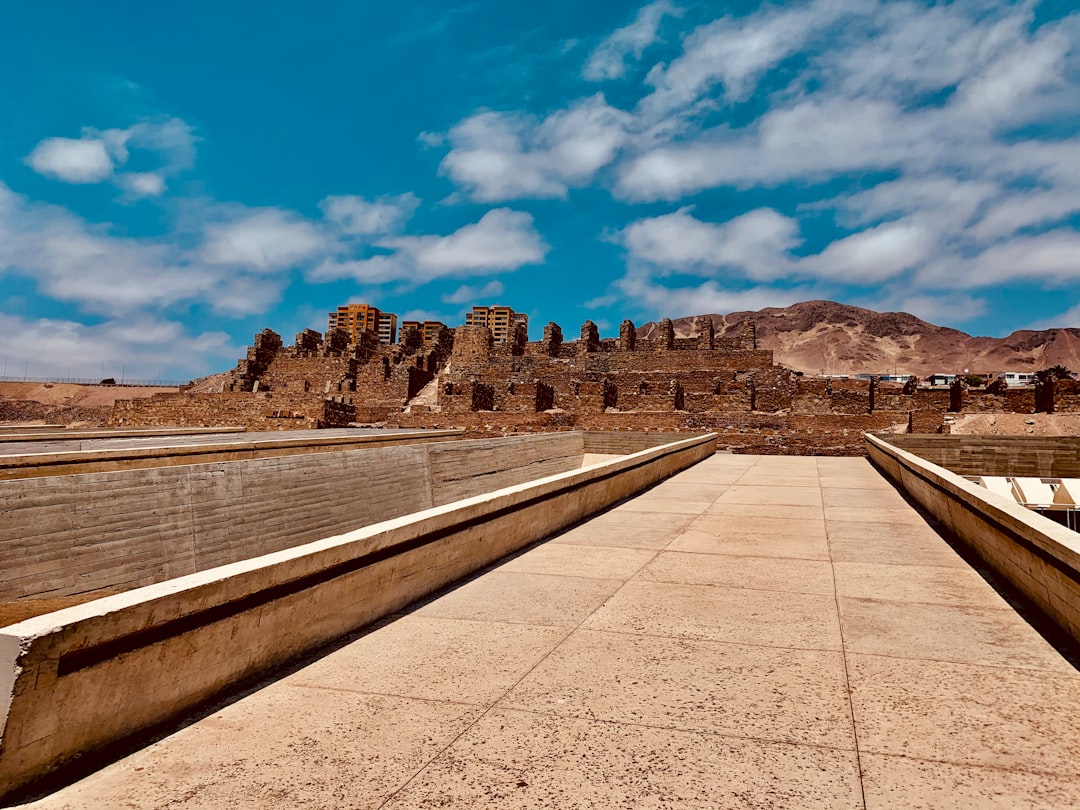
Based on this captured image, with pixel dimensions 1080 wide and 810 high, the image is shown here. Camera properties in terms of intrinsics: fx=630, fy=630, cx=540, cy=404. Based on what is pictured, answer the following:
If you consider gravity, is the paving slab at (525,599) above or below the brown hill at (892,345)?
below

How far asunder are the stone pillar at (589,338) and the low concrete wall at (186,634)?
39.6 metres

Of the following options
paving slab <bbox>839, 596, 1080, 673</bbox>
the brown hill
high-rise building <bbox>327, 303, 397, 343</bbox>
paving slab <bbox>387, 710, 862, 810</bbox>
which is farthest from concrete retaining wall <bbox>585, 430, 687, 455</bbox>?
high-rise building <bbox>327, 303, 397, 343</bbox>

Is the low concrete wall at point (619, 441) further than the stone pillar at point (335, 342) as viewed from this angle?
No

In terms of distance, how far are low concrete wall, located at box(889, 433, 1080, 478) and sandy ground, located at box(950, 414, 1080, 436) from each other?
5.37 metres

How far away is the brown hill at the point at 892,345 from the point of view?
366 feet

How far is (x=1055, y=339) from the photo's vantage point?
376 feet

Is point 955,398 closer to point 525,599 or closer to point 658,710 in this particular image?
point 525,599

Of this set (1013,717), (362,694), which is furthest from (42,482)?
(1013,717)

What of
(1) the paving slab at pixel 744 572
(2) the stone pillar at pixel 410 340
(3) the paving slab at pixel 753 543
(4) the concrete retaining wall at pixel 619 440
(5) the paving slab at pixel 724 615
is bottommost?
(3) the paving slab at pixel 753 543

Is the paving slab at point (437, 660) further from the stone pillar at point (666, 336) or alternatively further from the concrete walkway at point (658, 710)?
the stone pillar at point (666, 336)

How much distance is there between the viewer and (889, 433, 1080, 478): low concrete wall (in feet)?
60.7

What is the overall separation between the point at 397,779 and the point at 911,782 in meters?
1.88

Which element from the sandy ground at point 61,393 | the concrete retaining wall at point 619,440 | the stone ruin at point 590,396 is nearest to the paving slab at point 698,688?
the concrete retaining wall at point 619,440

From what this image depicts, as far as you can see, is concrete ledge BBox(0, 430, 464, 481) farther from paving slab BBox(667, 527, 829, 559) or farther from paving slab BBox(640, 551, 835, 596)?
paving slab BBox(667, 527, 829, 559)
